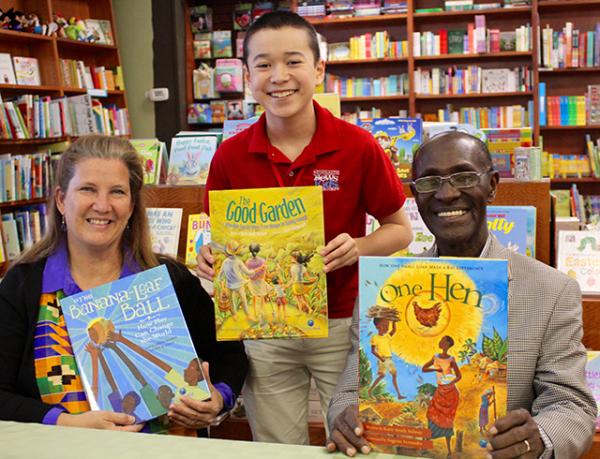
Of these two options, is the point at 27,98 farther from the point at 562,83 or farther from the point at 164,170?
the point at 562,83

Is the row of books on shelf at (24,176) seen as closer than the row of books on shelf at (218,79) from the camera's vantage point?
Yes

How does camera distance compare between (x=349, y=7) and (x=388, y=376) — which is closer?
(x=388, y=376)

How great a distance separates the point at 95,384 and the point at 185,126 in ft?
20.1

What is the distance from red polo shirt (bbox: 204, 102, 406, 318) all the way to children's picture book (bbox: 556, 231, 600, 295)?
0.98 metres

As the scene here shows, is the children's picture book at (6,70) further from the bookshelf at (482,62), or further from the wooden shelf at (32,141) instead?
the bookshelf at (482,62)

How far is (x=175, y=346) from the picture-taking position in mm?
1480

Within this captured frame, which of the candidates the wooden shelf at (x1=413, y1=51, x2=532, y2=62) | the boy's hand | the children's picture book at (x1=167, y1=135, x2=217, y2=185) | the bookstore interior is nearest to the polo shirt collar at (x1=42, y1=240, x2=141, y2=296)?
the boy's hand

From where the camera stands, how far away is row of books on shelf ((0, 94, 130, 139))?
5.34 m

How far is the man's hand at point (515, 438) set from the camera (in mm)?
1075

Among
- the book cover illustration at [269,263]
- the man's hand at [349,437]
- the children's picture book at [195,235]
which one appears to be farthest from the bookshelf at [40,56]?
the man's hand at [349,437]

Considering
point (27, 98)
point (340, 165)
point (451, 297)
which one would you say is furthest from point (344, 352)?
point (27, 98)

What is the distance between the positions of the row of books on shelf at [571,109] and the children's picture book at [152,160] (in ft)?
14.8

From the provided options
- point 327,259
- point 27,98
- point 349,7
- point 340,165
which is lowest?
point 327,259

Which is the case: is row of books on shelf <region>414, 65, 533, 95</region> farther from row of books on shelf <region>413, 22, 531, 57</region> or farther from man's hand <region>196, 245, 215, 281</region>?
man's hand <region>196, 245, 215, 281</region>
